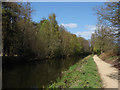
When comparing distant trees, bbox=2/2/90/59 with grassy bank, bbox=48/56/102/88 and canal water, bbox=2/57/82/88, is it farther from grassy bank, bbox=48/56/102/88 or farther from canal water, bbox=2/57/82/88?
grassy bank, bbox=48/56/102/88

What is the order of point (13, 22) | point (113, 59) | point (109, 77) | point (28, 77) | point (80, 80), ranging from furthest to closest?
point (13, 22)
point (113, 59)
point (28, 77)
point (109, 77)
point (80, 80)

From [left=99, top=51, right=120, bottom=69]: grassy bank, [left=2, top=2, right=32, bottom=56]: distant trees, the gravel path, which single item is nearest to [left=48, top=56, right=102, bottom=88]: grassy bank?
the gravel path

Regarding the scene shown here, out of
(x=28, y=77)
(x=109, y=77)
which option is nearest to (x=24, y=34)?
(x=28, y=77)

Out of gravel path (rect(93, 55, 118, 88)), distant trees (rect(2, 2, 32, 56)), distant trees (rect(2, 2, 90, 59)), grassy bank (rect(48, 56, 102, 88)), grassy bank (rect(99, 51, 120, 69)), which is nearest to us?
gravel path (rect(93, 55, 118, 88))

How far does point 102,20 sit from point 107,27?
0.80 metres

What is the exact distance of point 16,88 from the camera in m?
Answer: 7.25

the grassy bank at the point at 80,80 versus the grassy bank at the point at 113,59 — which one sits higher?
the grassy bank at the point at 113,59

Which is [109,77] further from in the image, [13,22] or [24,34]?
[24,34]

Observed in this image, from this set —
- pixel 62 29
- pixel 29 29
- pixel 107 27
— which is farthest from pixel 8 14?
pixel 62 29

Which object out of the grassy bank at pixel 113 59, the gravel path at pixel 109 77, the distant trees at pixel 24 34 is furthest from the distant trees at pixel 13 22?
the grassy bank at pixel 113 59

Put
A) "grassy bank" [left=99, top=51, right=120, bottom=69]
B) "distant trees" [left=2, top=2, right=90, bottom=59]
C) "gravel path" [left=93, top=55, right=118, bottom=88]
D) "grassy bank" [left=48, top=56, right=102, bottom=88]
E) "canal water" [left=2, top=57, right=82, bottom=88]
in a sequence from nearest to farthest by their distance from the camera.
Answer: "gravel path" [left=93, top=55, right=118, bottom=88], "grassy bank" [left=48, top=56, right=102, bottom=88], "canal water" [left=2, top=57, right=82, bottom=88], "grassy bank" [left=99, top=51, right=120, bottom=69], "distant trees" [left=2, top=2, right=90, bottom=59]

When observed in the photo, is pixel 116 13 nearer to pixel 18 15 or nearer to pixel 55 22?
→ pixel 18 15

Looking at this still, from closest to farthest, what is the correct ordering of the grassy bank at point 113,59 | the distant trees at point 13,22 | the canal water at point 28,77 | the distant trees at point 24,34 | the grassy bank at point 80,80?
the grassy bank at point 80,80, the canal water at point 28,77, the grassy bank at point 113,59, the distant trees at point 13,22, the distant trees at point 24,34

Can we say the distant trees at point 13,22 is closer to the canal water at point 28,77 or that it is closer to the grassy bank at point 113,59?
the canal water at point 28,77
